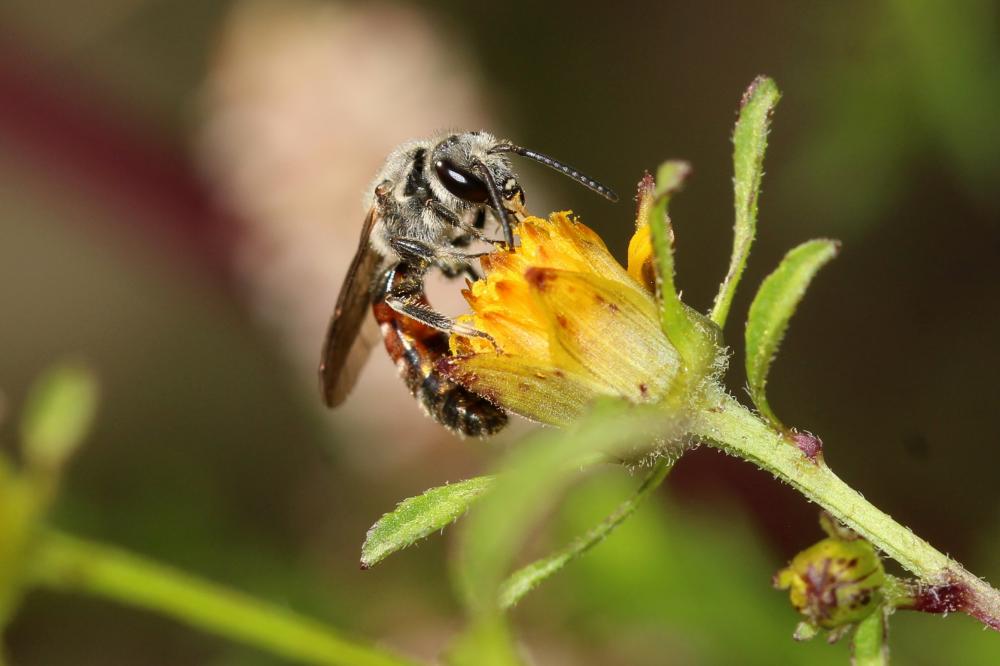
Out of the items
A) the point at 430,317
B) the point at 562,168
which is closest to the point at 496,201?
the point at 562,168

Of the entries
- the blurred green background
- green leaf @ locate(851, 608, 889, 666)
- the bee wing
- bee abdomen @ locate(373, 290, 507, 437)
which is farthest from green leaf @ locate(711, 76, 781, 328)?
the blurred green background

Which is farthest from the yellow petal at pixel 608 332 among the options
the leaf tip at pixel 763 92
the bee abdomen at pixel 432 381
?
the bee abdomen at pixel 432 381

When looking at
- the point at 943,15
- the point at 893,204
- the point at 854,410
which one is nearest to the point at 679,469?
the point at 854,410

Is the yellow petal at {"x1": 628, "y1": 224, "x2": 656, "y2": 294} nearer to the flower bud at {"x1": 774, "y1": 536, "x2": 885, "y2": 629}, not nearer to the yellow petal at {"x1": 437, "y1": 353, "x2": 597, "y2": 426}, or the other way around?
the yellow petal at {"x1": 437, "y1": 353, "x2": 597, "y2": 426}

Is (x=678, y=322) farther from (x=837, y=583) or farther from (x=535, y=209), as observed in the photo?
(x=535, y=209)

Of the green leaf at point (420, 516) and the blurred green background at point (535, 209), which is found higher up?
the green leaf at point (420, 516)

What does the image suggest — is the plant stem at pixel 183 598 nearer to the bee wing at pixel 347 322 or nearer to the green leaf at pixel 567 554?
the bee wing at pixel 347 322
